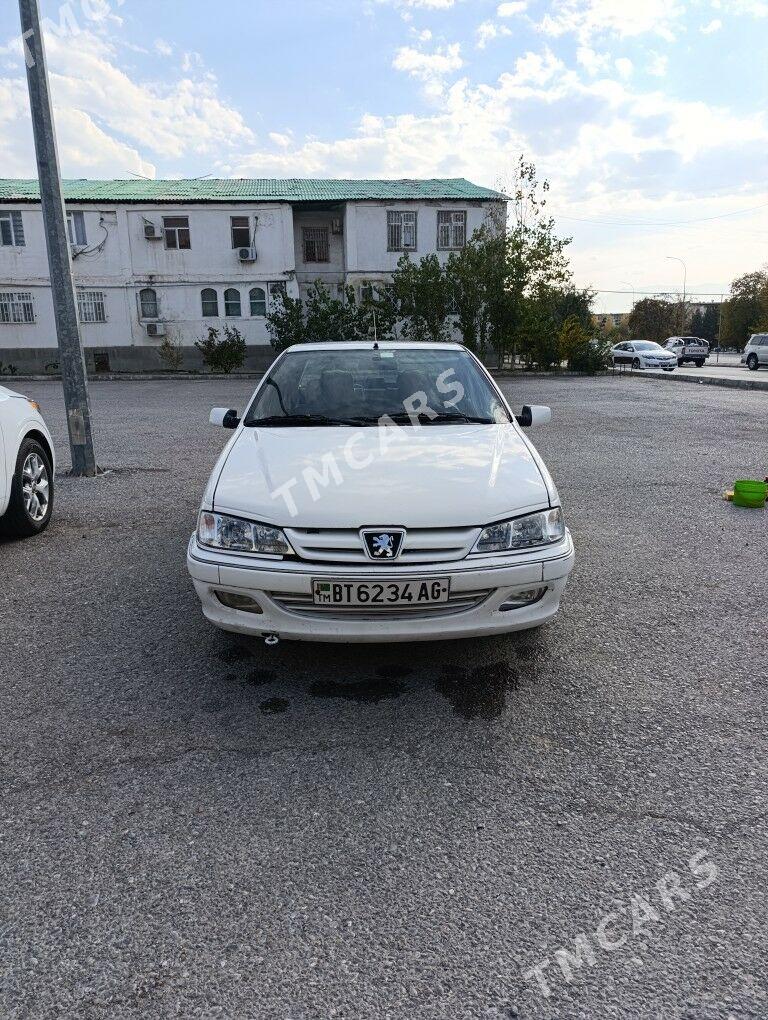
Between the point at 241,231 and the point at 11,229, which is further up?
the point at 11,229

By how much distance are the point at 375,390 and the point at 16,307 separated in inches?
1294

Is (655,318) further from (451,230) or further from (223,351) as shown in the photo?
(223,351)

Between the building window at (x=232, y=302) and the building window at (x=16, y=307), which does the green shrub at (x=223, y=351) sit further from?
the building window at (x=16, y=307)

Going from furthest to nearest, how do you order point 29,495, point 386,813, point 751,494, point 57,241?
1. point 57,241
2. point 751,494
3. point 29,495
4. point 386,813

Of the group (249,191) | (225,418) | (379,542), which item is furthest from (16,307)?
(379,542)

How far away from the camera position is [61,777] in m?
2.53

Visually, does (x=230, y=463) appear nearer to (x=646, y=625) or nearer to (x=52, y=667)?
(x=52, y=667)

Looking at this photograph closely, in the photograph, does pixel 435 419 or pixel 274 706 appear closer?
pixel 274 706

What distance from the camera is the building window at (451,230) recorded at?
3247 cm

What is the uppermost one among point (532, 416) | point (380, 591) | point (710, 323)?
point (710, 323)

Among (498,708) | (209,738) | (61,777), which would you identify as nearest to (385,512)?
(498,708)

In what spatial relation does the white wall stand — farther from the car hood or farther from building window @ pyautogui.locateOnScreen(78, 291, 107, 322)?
the car hood

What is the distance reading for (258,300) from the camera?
3216 centimetres

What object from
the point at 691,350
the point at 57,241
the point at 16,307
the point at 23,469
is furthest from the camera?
the point at 691,350
